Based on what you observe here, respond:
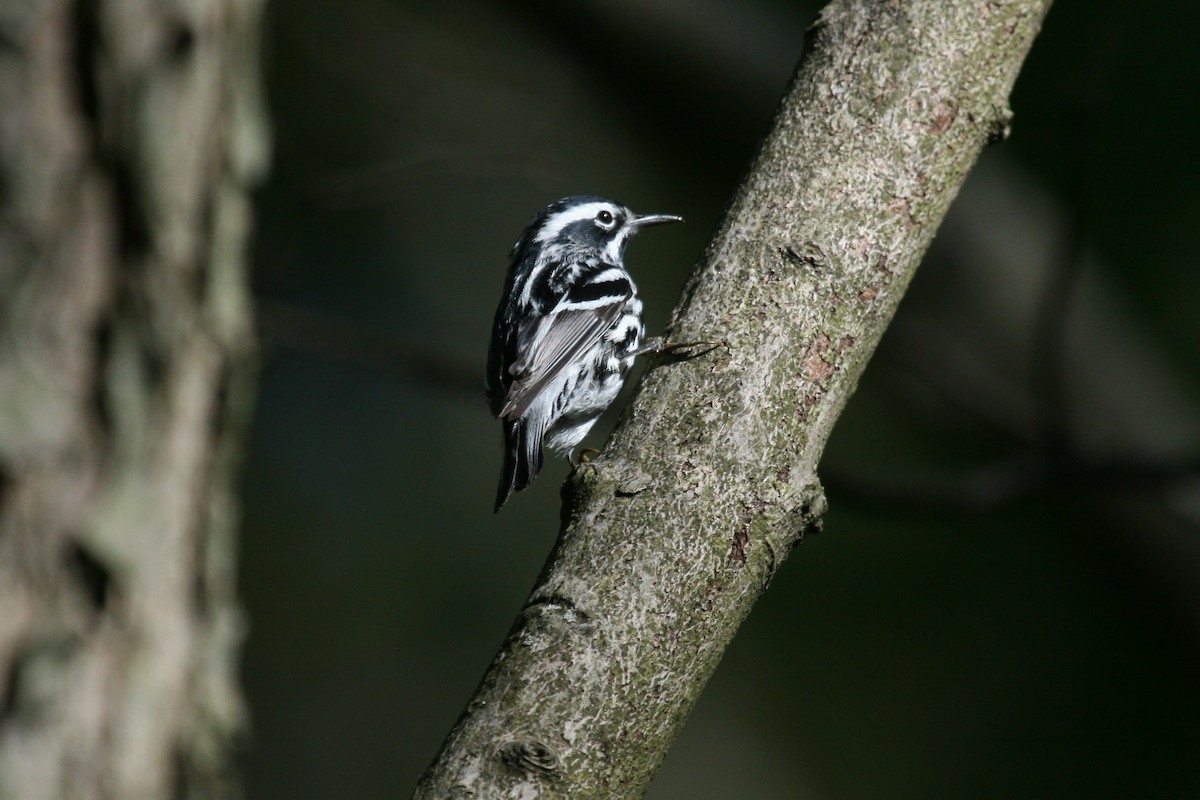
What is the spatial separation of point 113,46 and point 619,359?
3301mm

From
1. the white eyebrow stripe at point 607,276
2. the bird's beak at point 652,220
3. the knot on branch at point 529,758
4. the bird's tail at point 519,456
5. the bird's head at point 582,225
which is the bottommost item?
the bird's tail at point 519,456

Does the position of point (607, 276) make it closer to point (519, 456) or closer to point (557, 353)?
point (557, 353)

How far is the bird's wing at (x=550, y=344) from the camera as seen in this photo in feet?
15.1

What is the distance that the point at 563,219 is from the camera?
5770 mm

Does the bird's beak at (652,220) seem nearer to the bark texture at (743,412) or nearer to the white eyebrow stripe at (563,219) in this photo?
the white eyebrow stripe at (563,219)

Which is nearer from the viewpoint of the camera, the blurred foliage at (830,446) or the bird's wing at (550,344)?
the bird's wing at (550,344)

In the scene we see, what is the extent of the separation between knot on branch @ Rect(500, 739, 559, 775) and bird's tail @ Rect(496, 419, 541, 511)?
2.49 m

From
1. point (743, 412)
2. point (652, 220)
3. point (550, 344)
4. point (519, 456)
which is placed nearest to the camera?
point (743, 412)

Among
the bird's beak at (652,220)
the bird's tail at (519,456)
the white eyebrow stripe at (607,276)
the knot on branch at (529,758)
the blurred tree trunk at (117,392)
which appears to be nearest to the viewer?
the blurred tree trunk at (117,392)

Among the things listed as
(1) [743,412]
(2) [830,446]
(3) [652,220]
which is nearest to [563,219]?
(3) [652,220]

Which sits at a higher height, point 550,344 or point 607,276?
point 607,276

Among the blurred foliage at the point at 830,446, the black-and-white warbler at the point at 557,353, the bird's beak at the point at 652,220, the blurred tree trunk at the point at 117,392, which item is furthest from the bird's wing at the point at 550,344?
the blurred tree trunk at the point at 117,392

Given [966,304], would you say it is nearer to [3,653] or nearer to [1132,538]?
[1132,538]

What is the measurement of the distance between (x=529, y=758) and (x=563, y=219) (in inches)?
159
